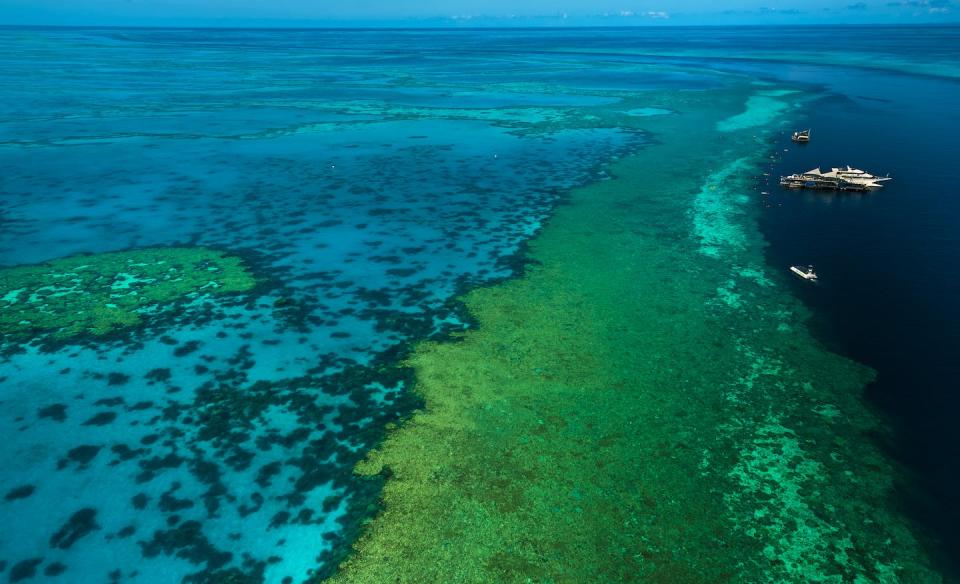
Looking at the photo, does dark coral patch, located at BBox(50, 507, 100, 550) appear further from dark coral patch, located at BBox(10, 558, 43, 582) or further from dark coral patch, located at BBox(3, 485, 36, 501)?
dark coral patch, located at BBox(3, 485, 36, 501)

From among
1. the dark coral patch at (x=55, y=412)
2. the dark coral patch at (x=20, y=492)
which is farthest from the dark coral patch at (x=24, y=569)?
the dark coral patch at (x=55, y=412)

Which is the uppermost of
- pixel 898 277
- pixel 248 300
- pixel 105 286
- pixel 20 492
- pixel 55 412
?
pixel 105 286

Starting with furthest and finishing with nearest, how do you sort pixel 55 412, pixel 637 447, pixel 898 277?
pixel 898 277, pixel 55 412, pixel 637 447

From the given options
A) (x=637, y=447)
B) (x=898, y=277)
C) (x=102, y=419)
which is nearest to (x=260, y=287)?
(x=102, y=419)

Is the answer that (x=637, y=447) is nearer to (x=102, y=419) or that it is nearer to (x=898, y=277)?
(x=102, y=419)

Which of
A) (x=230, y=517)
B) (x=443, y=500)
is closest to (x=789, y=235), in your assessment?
(x=443, y=500)
